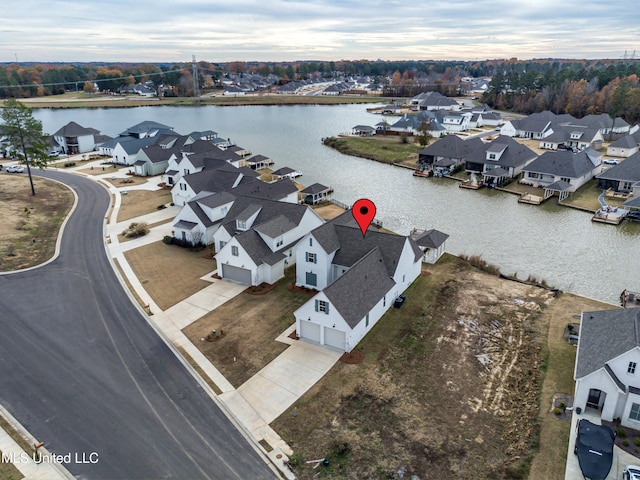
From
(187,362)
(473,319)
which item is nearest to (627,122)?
(473,319)

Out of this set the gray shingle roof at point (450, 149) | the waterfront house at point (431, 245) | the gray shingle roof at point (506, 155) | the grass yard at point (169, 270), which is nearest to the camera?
the grass yard at point (169, 270)

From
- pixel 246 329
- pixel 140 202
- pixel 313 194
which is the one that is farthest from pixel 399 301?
pixel 140 202

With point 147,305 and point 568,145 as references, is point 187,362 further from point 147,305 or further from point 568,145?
point 568,145

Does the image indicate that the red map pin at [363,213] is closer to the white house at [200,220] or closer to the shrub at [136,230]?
the white house at [200,220]

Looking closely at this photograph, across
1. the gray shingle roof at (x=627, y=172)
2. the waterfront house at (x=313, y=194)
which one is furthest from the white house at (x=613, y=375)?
the gray shingle roof at (x=627, y=172)

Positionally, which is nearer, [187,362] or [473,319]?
[187,362]
